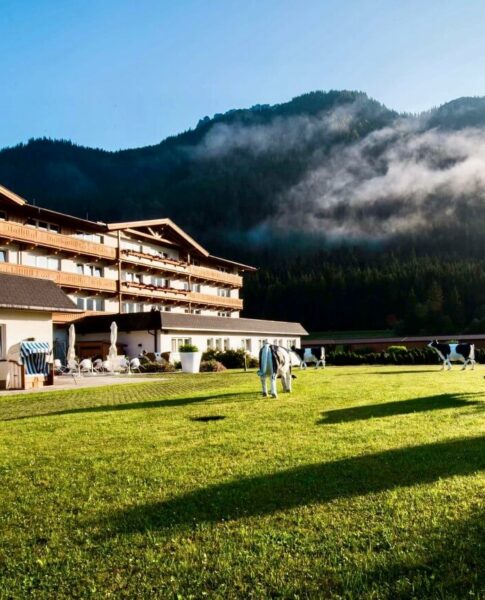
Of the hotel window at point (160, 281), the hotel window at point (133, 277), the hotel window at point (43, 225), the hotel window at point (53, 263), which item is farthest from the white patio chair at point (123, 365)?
the hotel window at point (160, 281)

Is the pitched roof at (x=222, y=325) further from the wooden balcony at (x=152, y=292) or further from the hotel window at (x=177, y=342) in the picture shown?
the wooden balcony at (x=152, y=292)

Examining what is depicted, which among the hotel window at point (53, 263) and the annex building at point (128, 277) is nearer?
the annex building at point (128, 277)

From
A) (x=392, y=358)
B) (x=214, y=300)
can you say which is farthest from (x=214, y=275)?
(x=392, y=358)

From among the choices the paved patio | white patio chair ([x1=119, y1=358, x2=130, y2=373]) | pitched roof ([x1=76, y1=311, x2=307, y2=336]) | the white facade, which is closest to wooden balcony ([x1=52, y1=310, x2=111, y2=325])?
pitched roof ([x1=76, y1=311, x2=307, y2=336])

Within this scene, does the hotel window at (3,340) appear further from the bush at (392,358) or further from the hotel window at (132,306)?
the bush at (392,358)

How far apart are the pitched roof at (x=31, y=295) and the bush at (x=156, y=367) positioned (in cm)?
840

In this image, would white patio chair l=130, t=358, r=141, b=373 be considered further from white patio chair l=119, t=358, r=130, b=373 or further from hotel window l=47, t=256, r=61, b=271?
hotel window l=47, t=256, r=61, b=271

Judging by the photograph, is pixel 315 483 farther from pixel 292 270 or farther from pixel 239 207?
pixel 239 207

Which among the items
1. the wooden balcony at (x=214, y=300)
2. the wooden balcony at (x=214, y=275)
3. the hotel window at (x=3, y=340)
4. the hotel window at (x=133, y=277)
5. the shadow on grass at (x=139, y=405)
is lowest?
the shadow on grass at (x=139, y=405)

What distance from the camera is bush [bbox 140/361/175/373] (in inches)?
1193

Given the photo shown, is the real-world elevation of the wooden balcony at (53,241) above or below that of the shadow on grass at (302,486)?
above

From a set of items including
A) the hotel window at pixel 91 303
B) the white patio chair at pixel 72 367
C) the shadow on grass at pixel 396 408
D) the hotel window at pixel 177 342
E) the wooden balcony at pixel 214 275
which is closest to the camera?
the shadow on grass at pixel 396 408

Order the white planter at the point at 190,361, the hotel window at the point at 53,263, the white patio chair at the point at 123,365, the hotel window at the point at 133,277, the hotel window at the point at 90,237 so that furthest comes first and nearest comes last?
the hotel window at the point at 133,277 → the hotel window at the point at 90,237 → the hotel window at the point at 53,263 → the white patio chair at the point at 123,365 → the white planter at the point at 190,361

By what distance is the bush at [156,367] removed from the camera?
3031 cm
